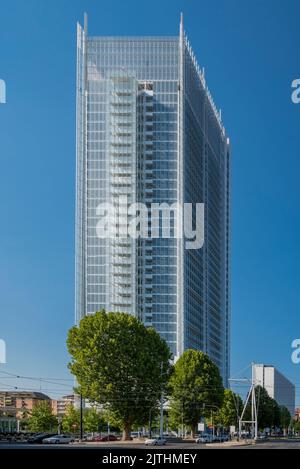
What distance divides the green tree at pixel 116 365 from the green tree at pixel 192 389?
6520mm

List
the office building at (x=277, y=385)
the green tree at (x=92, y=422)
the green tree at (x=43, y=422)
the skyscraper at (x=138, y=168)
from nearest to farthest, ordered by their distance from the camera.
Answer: the green tree at (x=43, y=422), the green tree at (x=92, y=422), the skyscraper at (x=138, y=168), the office building at (x=277, y=385)

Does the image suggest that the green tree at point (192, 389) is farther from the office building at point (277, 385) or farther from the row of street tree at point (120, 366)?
the office building at point (277, 385)

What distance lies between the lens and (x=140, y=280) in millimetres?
69562

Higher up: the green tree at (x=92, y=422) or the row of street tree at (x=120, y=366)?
the row of street tree at (x=120, y=366)

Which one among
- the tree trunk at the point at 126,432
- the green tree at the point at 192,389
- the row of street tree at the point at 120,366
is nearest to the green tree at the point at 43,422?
the green tree at the point at 192,389

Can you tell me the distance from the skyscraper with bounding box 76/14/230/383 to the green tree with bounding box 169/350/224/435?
27032 millimetres

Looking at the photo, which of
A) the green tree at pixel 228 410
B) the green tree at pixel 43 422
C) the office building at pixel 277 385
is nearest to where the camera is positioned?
the green tree at pixel 43 422

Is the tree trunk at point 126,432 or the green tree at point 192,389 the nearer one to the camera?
the tree trunk at point 126,432

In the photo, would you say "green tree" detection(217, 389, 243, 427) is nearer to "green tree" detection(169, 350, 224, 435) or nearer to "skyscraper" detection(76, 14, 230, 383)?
"green tree" detection(169, 350, 224, 435)

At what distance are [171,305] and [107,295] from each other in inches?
242

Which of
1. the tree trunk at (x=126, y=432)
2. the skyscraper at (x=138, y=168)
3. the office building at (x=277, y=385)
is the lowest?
the office building at (x=277, y=385)

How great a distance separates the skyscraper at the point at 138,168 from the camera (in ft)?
222

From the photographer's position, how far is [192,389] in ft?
125
